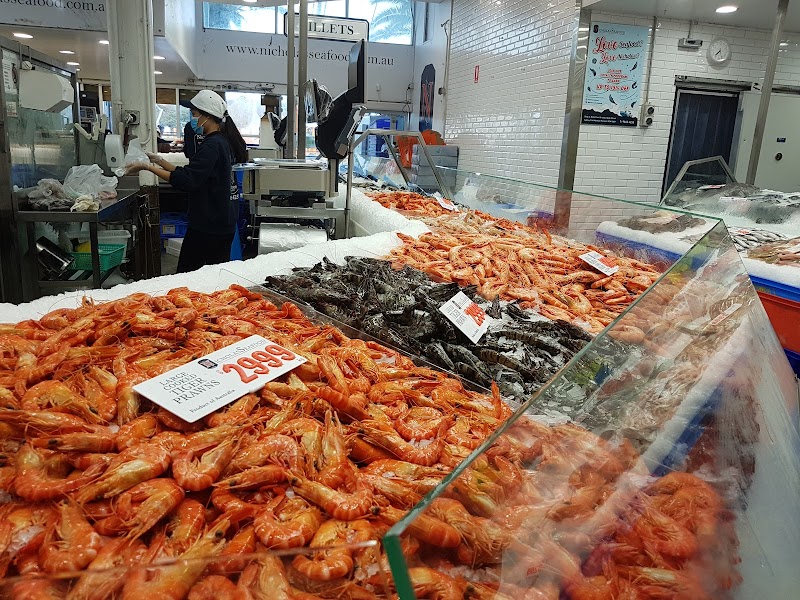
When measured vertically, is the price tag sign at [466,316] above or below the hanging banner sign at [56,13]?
below

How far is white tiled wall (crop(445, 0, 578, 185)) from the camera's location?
7.43 m

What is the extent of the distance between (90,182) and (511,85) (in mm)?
5933

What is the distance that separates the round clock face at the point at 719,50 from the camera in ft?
23.7

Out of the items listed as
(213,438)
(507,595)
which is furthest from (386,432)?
(507,595)

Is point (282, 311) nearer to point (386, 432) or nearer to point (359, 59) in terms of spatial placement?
point (386, 432)

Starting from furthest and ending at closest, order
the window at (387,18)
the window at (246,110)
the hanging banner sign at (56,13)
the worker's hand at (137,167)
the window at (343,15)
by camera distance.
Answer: the window at (246,110), the window at (387,18), the window at (343,15), the hanging banner sign at (56,13), the worker's hand at (137,167)

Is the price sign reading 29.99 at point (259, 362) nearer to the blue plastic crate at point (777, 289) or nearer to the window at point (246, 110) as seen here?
the blue plastic crate at point (777, 289)

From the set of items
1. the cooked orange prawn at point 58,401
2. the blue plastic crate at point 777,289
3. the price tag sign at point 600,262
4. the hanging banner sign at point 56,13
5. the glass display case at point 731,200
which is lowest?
the blue plastic crate at point 777,289

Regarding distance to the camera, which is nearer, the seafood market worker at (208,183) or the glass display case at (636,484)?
the glass display case at (636,484)

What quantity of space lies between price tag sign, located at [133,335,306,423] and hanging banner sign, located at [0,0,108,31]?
928cm

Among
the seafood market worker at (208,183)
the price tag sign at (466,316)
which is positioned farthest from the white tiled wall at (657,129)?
the price tag sign at (466,316)

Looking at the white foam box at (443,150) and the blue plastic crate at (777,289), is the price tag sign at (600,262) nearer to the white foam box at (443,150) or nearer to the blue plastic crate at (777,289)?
the blue plastic crate at (777,289)

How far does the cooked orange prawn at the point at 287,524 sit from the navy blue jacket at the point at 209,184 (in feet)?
12.2

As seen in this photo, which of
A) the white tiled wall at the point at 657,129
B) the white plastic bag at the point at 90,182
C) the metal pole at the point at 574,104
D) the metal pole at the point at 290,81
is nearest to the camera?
the white plastic bag at the point at 90,182
